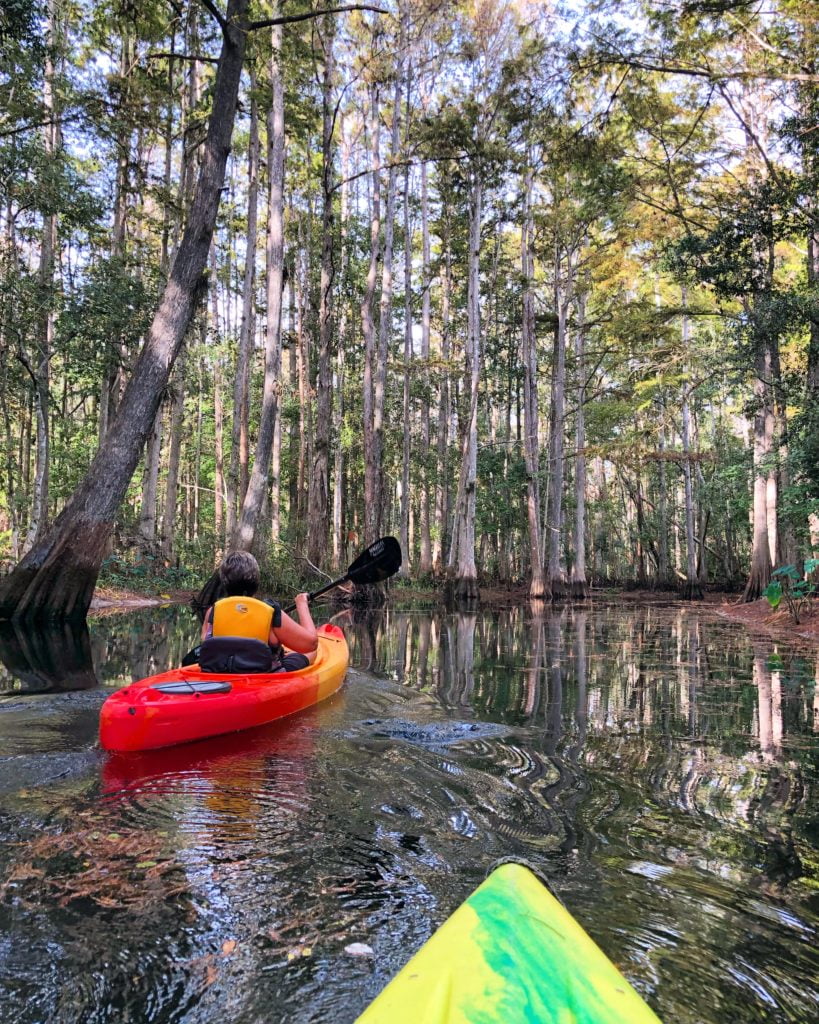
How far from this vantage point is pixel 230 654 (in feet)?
15.0

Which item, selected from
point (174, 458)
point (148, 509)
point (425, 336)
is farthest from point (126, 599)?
point (425, 336)

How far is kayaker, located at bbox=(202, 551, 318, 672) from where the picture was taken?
4.52 metres

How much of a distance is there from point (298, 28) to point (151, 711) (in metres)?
15.0

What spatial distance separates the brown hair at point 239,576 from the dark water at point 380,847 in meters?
0.99

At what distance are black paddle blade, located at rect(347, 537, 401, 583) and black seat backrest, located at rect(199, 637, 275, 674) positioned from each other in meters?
3.02

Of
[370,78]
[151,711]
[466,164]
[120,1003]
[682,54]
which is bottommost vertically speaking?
[120,1003]

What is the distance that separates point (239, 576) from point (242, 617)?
0.30 meters

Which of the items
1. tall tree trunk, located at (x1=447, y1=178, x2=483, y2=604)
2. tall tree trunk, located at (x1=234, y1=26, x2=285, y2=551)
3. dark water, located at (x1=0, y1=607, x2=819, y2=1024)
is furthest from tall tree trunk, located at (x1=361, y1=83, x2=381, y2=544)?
dark water, located at (x1=0, y1=607, x2=819, y2=1024)

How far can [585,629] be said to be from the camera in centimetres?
1268

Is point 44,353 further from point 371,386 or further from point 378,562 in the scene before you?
A: point 378,562

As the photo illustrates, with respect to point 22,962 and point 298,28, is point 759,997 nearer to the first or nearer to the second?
point 22,962

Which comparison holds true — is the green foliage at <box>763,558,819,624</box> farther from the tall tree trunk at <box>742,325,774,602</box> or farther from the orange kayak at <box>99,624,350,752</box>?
the orange kayak at <box>99,624,350,752</box>

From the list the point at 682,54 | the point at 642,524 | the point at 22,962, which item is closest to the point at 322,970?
→ the point at 22,962

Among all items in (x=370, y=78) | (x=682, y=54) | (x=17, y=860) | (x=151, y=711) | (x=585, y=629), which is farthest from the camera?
(x=370, y=78)
